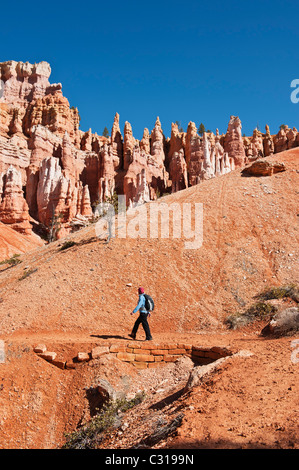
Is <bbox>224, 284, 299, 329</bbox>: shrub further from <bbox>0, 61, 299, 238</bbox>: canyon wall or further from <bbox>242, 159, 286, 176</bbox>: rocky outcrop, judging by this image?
<bbox>0, 61, 299, 238</bbox>: canyon wall

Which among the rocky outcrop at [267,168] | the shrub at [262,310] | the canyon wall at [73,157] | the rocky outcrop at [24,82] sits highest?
the rocky outcrop at [24,82]

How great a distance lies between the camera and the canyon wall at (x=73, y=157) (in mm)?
48531

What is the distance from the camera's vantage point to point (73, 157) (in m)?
58.7

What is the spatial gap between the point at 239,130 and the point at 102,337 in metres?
53.8

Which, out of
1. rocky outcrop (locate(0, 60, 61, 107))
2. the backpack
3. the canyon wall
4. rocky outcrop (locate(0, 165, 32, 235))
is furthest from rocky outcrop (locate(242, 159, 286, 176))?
rocky outcrop (locate(0, 60, 61, 107))

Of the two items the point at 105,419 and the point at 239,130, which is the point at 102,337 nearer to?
the point at 105,419

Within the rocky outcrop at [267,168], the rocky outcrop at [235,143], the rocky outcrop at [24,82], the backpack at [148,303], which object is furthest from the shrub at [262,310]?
the rocky outcrop at [24,82]

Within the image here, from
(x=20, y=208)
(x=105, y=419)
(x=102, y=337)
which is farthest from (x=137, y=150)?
(x=105, y=419)

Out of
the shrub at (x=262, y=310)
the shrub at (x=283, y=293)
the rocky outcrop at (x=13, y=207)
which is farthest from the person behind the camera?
the rocky outcrop at (x=13, y=207)

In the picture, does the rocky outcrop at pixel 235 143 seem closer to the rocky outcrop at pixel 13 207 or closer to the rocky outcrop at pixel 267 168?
the rocky outcrop at pixel 267 168

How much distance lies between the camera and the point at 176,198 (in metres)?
25.6

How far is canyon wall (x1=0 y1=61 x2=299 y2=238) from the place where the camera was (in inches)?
1911

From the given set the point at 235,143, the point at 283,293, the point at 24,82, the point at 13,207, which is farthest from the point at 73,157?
the point at 283,293

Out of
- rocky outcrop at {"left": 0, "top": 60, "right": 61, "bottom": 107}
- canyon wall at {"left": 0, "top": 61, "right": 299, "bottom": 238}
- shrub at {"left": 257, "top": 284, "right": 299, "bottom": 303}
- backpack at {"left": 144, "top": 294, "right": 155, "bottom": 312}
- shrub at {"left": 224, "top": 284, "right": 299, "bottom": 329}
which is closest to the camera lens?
backpack at {"left": 144, "top": 294, "right": 155, "bottom": 312}
